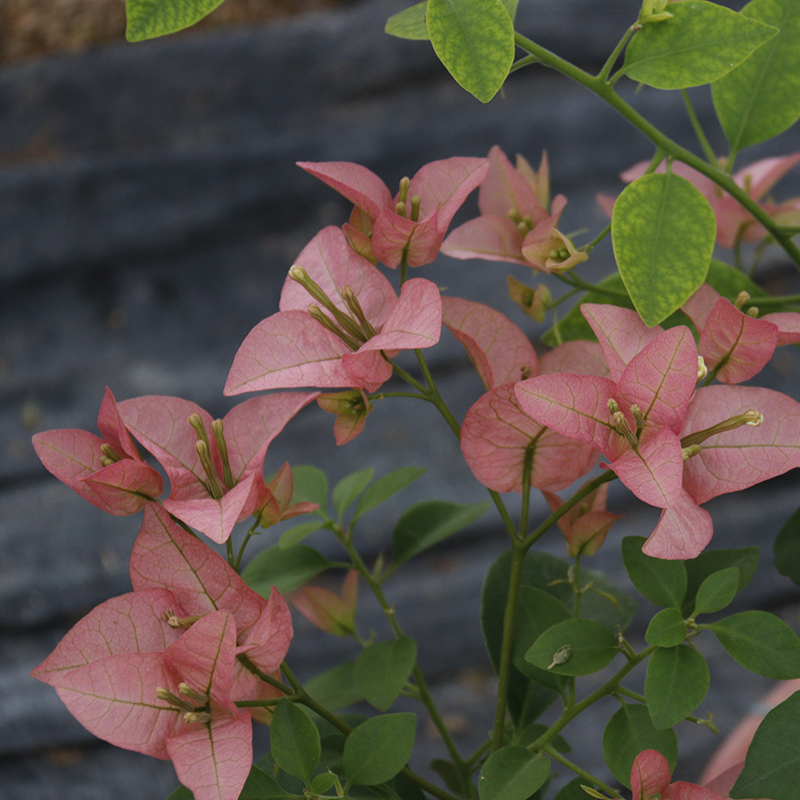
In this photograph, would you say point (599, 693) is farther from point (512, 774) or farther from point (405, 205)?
point (405, 205)

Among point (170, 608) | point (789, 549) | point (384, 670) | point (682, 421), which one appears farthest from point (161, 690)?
point (789, 549)

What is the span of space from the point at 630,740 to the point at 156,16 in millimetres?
383

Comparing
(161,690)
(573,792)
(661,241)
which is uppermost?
(661,241)

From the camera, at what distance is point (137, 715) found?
0.31 m

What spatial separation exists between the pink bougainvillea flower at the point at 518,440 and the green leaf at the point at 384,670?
111 millimetres

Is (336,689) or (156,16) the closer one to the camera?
(156,16)

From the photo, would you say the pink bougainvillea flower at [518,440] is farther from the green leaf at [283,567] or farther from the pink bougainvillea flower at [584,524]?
the green leaf at [283,567]

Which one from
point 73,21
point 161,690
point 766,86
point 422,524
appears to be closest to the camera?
point 161,690

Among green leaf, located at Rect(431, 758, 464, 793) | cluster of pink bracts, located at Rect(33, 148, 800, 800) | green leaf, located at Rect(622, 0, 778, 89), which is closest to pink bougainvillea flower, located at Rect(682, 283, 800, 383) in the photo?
cluster of pink bracts, located at Rect(33, 148, 800, 800)

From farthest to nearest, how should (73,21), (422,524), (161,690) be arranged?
(73,21) → (422,524) → (161,690)

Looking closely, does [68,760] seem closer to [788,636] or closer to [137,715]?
[137,715]

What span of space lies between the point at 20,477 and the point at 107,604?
1.17 metres

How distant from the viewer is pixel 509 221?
1.42 ft

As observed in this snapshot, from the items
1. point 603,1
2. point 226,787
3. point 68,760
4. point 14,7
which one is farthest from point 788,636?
point 14,7
